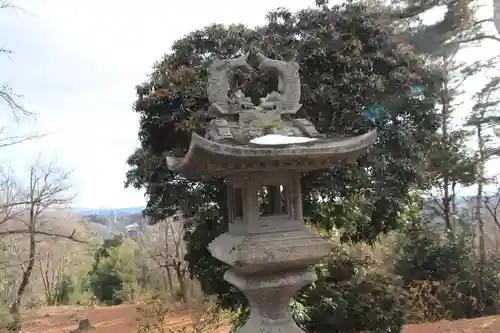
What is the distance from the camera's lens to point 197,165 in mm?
4195

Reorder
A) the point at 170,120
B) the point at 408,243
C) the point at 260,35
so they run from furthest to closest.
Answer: the point at 408,243 < the point at 260,35 < the point at 170,120

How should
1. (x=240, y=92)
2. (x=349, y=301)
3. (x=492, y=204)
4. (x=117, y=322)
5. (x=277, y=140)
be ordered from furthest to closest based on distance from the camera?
(x=492, y=204) < (x=117, y=322) < (x=349, y=301) < (x=240, y=92) < (x=277, y=140)

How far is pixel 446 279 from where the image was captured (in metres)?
10.5

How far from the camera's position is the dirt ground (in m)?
8.61

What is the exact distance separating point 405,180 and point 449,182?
571 cm

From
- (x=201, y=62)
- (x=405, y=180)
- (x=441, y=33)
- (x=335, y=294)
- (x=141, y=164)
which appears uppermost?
(x=441, y=33)

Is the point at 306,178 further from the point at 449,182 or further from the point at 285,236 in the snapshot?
the point at 449,182

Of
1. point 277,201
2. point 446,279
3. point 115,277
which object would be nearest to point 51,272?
point 115,277

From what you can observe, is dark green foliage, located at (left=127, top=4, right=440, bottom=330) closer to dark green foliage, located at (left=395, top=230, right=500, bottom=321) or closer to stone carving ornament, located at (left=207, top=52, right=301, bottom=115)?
stone carving ornament, located at (left=207, top=52, right=301, bottom=115)

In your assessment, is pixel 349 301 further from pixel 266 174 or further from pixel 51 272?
pixel 51 272

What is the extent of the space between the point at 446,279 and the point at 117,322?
8828mm

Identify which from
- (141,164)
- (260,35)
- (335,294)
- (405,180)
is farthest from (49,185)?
(405,180)

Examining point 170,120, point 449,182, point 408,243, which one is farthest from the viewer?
point 449,182

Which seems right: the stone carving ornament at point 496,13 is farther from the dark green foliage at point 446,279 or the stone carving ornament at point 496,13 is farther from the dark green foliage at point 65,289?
the dark green foliage at point 65,289
